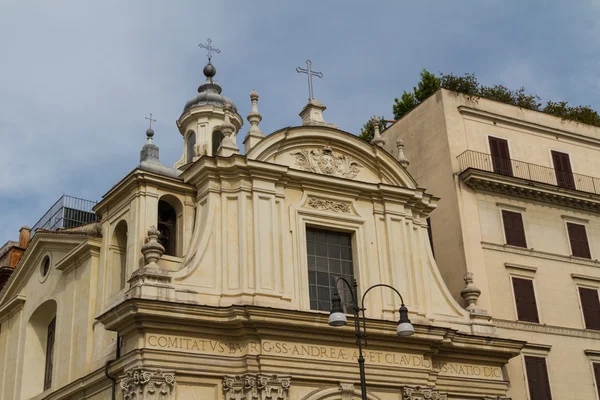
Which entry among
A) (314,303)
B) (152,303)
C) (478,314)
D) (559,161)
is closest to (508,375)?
(478,314)

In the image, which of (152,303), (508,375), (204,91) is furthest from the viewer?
(204,91)

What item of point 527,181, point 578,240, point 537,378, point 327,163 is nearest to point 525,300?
point 537,378

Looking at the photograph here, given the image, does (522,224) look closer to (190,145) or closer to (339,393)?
(339,393)

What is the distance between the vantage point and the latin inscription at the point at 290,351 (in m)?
20.7

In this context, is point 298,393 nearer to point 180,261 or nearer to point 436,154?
point 180,261

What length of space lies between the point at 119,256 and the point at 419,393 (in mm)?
8809

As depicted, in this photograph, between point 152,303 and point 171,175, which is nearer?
point 152,303

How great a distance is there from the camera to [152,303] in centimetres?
2028

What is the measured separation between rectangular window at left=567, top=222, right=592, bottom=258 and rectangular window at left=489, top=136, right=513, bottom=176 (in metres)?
2.77

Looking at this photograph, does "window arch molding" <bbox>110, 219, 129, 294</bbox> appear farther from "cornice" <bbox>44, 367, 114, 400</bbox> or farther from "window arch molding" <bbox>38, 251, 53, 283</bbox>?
"window arch molding" <bbox>38, 251, 53, 283</bbox>

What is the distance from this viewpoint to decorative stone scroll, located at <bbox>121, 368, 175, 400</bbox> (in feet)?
65.0

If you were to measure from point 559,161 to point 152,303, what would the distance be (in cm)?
1695

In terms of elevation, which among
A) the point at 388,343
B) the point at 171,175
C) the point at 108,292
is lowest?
the point at 388,343

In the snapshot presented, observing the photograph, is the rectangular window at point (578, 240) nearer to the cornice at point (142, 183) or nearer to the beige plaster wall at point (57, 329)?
the cornice at point (142, 183)
